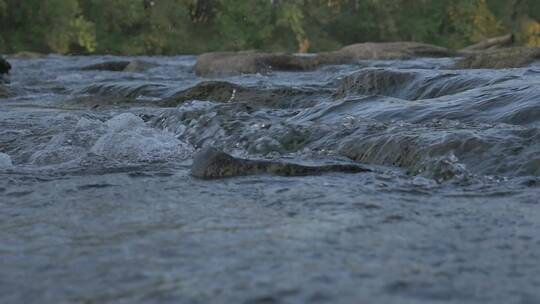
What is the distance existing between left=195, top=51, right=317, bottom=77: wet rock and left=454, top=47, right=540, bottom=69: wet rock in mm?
3407

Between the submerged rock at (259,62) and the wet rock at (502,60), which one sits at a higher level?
the wet rock at (502,60)

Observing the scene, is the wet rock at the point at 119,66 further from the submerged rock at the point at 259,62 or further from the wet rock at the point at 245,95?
the wet rock at the point at 245,95

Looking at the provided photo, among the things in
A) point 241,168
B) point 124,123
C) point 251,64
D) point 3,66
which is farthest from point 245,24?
point 241,168

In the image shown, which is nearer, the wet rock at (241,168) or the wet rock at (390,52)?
the wet rock at (241,168)

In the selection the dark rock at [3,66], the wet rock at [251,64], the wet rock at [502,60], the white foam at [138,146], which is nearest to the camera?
the white foam at [138,146]

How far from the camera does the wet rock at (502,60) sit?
26.1 feet

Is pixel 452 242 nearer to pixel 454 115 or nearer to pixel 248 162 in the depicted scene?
pixel 248 162

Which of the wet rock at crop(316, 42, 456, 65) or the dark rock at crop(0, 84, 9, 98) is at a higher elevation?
the dark rock at crop(0, 84, 9, 98)

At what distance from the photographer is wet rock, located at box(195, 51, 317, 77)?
37.2 feet

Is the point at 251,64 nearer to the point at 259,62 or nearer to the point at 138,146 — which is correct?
→ the point at 259,62

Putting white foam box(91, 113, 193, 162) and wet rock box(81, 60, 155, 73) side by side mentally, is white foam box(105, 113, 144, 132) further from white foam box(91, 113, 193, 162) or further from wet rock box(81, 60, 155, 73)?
wet rock box(81, 60, 155, 73)

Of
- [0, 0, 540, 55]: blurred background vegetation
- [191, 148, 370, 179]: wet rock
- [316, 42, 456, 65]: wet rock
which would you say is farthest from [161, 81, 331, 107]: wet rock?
[0, 0, 540, 55]: blurred background vegetation

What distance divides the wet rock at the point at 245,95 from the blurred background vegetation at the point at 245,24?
916 inches

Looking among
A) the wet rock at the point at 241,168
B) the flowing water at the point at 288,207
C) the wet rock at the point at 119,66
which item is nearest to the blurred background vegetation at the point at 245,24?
the wet rock at the point at 119,66
